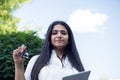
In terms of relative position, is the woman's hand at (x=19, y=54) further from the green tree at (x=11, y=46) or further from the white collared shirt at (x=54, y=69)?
the green tree at (x=11, y=46)

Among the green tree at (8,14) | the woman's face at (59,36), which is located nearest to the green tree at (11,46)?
the woman's face at (59,36)

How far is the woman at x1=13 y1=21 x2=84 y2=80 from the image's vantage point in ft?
9.78

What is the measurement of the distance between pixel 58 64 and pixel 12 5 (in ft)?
36.6

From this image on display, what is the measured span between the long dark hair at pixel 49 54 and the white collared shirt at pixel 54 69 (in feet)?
0.12

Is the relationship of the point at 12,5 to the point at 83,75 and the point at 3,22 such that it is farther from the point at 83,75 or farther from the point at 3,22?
the point at 83,75

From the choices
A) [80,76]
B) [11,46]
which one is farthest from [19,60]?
[11,46]

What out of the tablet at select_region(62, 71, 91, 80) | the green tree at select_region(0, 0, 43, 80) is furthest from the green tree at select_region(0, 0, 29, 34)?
the tablet at select_region(62, 71, 91, 80)

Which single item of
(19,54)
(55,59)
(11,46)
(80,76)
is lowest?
(11,46)

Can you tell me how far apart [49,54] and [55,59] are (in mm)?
72

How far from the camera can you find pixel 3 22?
13.8 meters

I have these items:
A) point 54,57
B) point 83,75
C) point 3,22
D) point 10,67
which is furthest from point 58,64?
point 3,22

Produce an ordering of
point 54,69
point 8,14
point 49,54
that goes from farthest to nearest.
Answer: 1. point 8,14
2. point 49,54
3. point 54,69

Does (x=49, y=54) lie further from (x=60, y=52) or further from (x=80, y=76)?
(x=80, y=76)

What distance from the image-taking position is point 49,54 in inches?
123
